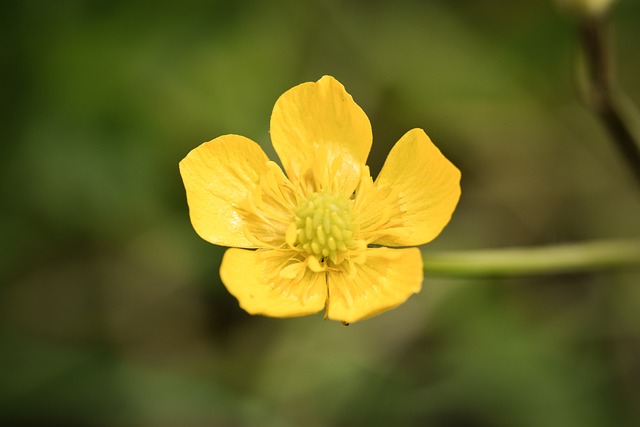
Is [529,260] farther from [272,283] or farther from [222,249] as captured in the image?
[222,249]

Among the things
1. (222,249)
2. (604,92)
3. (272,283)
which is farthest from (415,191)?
(222,249)

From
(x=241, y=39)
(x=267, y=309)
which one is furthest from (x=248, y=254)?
(x=241, y=39)

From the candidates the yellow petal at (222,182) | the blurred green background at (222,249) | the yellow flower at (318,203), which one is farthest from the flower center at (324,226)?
the blurred green background at (222,249)

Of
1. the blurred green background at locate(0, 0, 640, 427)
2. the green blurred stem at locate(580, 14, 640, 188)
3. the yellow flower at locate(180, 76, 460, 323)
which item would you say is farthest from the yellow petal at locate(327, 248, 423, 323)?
the blurred green background at locate(0, 0, 640, 427)

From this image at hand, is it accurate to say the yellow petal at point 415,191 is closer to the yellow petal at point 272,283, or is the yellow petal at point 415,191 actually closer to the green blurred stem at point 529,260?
the green blurred stem at point 529,260

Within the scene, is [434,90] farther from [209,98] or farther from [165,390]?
[165,390]
